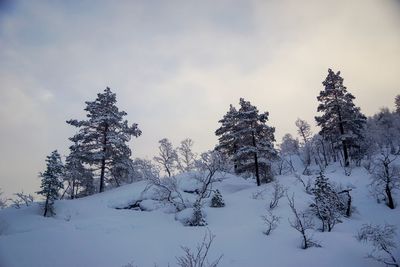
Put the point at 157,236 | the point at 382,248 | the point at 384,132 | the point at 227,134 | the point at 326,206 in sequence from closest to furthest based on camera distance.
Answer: the point at 382,248 → the point at 157,236 → the point at 326,206 → the point at 227,134 → the point at 384,132

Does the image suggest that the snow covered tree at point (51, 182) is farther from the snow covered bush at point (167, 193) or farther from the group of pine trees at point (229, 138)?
the snow covered bush at point (167, 193)

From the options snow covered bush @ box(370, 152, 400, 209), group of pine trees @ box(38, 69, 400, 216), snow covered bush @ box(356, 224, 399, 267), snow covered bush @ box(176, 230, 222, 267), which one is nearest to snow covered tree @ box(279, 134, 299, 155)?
group of pine trees @ box(38, 69, 400, 216)

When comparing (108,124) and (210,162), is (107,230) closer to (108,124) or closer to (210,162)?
(210,162)

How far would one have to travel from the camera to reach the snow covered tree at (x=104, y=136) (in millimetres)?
33906

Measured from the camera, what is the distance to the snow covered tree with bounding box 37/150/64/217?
25.9m

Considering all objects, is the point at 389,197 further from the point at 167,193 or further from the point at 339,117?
the point at 167,193

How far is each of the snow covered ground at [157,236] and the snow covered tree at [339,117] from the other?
904cm

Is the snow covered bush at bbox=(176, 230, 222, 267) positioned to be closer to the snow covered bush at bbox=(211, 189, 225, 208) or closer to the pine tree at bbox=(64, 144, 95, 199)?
the snow covered bush at bbox=(211, 189, 225, 208)

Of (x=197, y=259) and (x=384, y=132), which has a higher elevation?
(x=384, y=132)

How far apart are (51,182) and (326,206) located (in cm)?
Result: 2327

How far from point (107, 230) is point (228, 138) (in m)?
25.5

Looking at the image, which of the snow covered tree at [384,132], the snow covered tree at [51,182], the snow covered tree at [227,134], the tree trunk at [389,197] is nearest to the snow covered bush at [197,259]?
the snow covered tree at [51,182]

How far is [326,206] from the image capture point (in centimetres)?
2284

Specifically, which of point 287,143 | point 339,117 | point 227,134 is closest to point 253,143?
point 227,134
